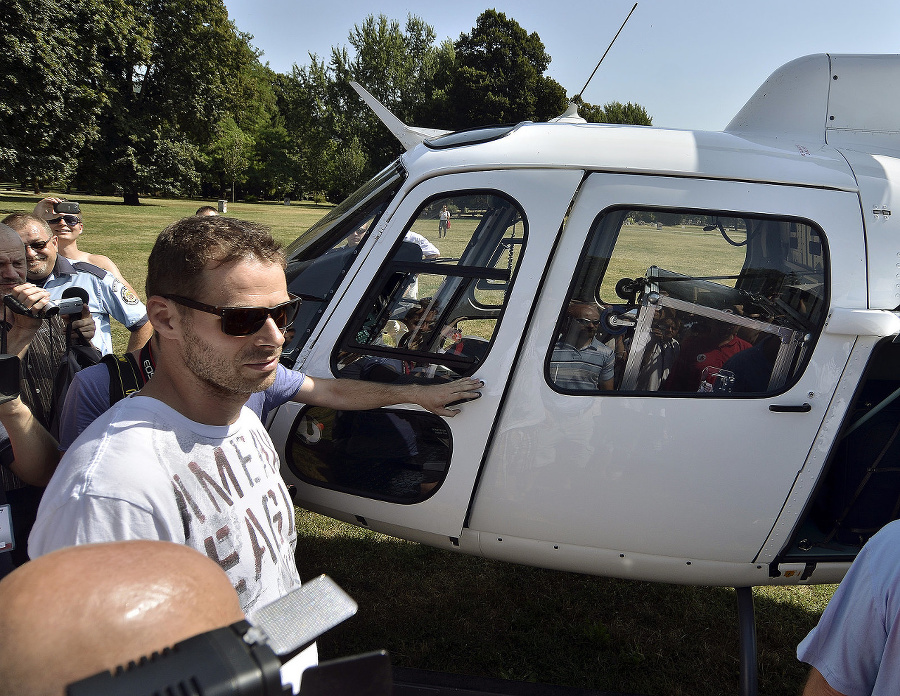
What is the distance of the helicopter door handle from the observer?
227 cm

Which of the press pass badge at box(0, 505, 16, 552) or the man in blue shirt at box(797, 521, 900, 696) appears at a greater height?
the man in blue shirt at box(797, 521, 900, 696)

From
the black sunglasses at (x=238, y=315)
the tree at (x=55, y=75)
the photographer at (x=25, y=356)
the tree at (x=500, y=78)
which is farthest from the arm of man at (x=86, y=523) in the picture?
the tree at (x=500, y=78)

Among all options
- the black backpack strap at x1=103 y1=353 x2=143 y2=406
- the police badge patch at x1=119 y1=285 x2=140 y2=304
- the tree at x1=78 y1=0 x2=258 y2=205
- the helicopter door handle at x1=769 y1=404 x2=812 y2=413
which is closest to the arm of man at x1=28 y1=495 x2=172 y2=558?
the black backpack strap at x1=103 y1=353 x2=143 y2=406

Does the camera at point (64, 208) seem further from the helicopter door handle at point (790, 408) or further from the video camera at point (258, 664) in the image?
the video camera at point (258, 664)

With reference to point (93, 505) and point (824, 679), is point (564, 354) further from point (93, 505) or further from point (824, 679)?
point (93, 505)

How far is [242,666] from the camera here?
1.64ft

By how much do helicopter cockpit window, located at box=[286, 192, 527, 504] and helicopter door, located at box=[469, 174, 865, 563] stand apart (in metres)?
0.29

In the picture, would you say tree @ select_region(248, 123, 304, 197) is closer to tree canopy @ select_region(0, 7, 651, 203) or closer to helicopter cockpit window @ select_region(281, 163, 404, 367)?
tree canopy @ select_region(0, 7, 651, 203)

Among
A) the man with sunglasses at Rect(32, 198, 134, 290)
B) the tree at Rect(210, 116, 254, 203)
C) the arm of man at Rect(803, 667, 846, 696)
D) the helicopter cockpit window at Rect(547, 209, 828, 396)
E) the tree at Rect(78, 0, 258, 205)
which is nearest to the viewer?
the arm of man at Rect(803, 667, 846, 696)

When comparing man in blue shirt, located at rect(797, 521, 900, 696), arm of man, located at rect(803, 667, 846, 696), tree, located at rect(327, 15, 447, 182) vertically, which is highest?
tree, located at rect(327, 15, 447, 182)

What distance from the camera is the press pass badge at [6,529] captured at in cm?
226

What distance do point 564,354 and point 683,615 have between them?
1.99 m

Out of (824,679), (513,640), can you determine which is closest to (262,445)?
(824,679)

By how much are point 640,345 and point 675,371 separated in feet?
0.54
